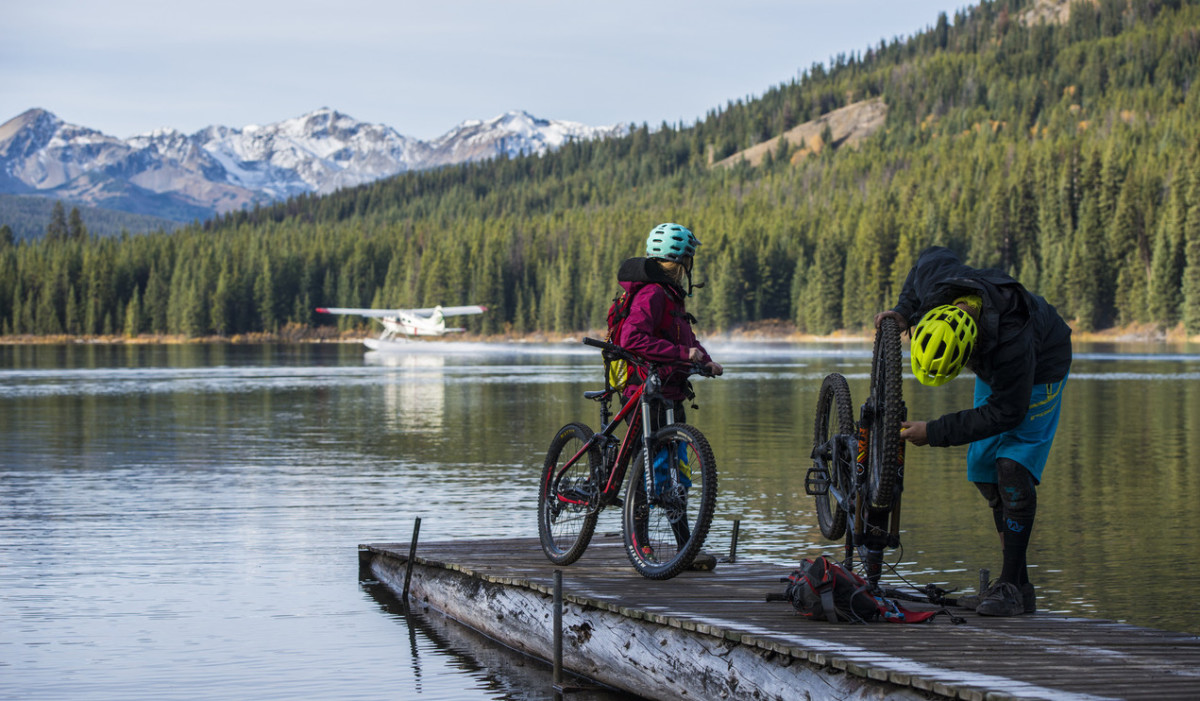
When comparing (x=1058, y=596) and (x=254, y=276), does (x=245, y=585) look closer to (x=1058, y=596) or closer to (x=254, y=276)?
(x=1058, y=596)

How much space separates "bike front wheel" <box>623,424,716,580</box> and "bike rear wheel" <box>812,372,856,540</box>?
872 millimetres

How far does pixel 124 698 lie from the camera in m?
8.87

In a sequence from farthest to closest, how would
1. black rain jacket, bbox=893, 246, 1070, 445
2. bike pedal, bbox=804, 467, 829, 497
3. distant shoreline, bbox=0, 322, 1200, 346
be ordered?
1. distant shoreline, bbox=0, 322, 1200, 346
2. bike pedal, bbox=804, 467, 829, 497
3. black rain jacket, bbox=893, 246, 1070, 445

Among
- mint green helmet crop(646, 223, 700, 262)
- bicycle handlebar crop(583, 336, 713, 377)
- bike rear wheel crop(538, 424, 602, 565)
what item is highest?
mint green helmet crop(646, 223, 700, 262)

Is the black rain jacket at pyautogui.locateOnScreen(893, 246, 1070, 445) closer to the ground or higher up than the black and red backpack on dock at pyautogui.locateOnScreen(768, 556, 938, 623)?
higher up

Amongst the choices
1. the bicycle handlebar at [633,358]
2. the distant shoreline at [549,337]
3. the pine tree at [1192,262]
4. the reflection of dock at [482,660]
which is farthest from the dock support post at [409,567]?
the pine tree at [1192,262]

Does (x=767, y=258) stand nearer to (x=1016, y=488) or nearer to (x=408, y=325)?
(x=408, y=325)

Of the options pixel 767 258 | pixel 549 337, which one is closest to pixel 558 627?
pixel 767 258

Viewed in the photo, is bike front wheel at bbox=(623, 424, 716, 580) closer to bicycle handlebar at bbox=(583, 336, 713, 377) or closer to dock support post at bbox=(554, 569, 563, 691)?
bicycle handlebar at bbox=(583, 336, 713, 377)

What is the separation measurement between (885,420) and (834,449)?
123 cm

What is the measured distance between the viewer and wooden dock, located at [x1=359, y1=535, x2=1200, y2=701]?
18.9 ft

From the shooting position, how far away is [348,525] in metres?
17.1

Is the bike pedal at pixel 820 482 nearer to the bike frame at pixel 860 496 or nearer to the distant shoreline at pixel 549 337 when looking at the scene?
the bike frame at pixel 860 496

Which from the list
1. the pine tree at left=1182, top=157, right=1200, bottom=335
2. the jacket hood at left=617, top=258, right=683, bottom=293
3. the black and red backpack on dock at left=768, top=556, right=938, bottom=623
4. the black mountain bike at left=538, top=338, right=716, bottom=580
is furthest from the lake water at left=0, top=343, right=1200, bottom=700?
the pine tree at left=1182, top=157, right=1200, bottom=335
